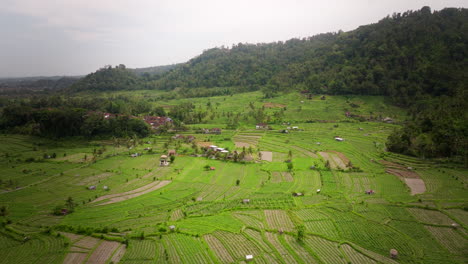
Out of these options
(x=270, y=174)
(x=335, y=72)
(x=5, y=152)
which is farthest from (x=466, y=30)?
(x=5, y=152)

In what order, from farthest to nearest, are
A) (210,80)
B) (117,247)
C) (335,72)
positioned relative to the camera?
(210,80) < (335,72) < (117,247)

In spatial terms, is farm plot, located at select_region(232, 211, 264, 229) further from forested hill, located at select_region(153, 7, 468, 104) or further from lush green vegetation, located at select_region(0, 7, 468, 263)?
forested hill, located at select_region(153, 7, 468, 104)

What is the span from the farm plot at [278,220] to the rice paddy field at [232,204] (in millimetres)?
99

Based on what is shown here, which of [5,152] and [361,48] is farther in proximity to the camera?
[361,48]

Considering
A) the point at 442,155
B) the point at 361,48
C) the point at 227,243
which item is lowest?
the point at 227,243

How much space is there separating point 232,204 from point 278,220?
5319mm

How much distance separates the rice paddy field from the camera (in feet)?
66.7

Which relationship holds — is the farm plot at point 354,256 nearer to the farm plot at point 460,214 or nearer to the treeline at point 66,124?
the farm plot at point 460,214

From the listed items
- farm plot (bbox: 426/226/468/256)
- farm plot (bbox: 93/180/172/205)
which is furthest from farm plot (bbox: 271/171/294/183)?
farm plot (bbox: 426/226/468/256)

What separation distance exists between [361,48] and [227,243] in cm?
9074

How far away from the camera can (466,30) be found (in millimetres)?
76562

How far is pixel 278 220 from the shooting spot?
80.2ft

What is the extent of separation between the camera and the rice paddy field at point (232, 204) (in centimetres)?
2033

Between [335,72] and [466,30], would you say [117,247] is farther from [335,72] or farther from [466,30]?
[466,30]
